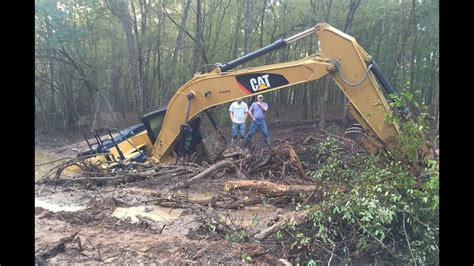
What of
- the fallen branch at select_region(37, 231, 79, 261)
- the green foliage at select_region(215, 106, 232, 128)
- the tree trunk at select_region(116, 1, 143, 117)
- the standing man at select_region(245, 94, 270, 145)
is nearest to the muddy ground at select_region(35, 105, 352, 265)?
the fallen branch at select_region(37, 231, 79, 261)

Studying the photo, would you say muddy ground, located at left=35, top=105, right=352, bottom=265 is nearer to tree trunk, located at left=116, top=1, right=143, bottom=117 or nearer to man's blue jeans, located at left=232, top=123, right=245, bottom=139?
man's blue jeans, located at left=232, top=123, right=245, bottom=139

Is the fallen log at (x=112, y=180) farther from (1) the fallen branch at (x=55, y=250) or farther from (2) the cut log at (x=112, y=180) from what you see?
(1) the fallen branch at (x=55, y=250)

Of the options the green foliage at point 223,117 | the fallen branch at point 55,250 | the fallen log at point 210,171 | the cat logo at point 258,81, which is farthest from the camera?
the green foliage at point 223,117

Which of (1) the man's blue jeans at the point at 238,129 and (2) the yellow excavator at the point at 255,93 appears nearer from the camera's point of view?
(2) the yellow excavator at the point at 255,93

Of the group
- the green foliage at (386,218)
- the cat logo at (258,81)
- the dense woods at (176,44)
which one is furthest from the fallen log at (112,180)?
the dense woods at (176,44)

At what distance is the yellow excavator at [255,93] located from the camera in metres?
7.79

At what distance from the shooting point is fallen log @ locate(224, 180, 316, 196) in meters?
6.94

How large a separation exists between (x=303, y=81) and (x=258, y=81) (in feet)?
2.84

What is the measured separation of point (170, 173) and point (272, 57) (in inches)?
668

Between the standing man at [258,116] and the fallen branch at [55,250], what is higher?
the standing man at [258,116]

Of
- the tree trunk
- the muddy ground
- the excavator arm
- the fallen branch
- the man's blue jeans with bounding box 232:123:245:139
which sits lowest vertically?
the muddy ground

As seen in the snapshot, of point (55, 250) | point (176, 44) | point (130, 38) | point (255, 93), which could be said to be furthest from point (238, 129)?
point (176, 44)

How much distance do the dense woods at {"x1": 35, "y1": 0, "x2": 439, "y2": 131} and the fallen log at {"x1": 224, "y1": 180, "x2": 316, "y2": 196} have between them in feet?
38.7
